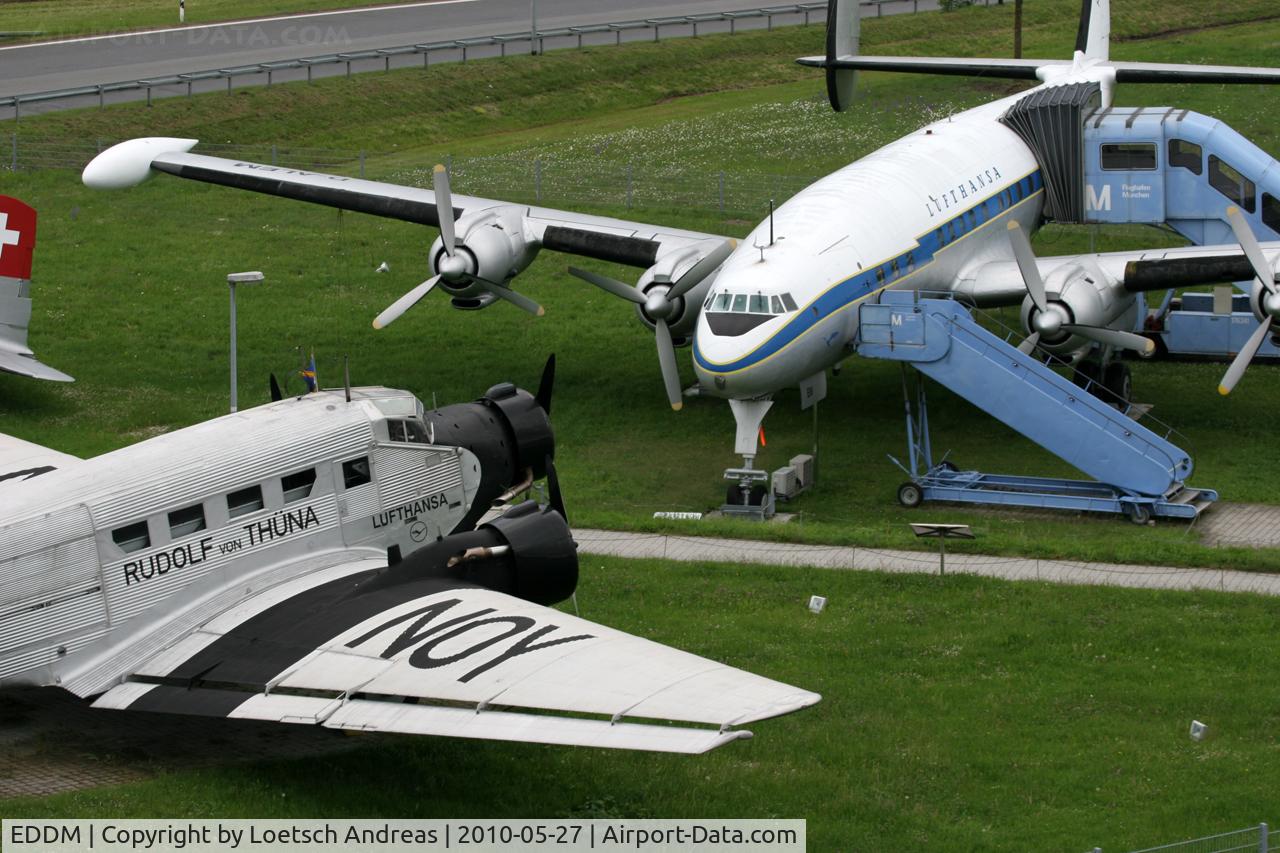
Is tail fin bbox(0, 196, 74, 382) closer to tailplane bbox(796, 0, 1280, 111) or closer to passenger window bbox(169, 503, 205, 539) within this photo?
passenger window bbox(169, 503, 205, 539)

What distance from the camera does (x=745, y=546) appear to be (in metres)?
30.3

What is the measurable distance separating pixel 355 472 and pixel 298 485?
93 centimetres

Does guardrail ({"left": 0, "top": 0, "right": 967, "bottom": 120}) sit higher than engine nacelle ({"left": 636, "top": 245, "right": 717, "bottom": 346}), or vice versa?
guardrail ({"left": 0, "top": 0, "right": 967, "bottom": 120})

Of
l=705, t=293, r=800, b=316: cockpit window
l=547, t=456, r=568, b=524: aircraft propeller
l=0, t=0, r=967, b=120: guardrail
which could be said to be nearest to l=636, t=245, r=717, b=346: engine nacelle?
l=705, t=293, r=800, b=316: cockpit window

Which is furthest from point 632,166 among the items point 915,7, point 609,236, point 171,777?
point 171,777

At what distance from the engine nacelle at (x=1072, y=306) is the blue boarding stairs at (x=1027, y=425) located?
128cm

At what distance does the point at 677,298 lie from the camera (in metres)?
36.6

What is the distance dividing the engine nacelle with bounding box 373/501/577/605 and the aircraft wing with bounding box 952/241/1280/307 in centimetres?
1746

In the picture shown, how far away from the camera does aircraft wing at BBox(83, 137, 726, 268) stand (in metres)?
39.6

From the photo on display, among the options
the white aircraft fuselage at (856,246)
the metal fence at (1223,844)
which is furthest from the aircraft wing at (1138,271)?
the metal fence at (1223,844)

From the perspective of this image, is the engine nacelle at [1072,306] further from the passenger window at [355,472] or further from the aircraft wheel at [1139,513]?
the passenger window at [355,472]

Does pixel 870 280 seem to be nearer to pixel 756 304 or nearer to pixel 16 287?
pixel 756 304

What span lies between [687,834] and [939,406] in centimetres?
2363

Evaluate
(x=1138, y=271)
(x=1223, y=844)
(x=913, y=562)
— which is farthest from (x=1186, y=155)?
(x=1223, y=844)
